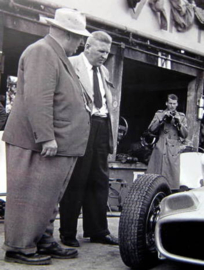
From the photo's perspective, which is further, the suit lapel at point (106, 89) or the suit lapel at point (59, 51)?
the suit lapel at point (106, 89)

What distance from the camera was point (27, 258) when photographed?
10.2 ft

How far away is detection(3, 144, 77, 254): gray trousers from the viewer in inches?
123

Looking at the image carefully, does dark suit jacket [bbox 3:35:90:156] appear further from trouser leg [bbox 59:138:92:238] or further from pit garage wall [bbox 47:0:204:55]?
pit garage wall [bbox 47:0:204:55]

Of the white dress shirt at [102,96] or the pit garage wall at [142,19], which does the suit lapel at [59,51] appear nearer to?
the white dress shirt at [102,96]

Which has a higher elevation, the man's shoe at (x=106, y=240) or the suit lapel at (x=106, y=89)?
the suit lapel at (x=106, y=89)

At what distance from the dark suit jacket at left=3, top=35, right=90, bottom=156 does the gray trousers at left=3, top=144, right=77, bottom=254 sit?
10cm

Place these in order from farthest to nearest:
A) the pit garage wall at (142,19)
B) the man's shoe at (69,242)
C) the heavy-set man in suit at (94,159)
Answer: the pit garage wall at (142,19) → the heavy-set man in suit at (94,159) → the man's shoe at (69,242)

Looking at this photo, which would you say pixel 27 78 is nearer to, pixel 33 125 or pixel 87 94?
pixel 33 125

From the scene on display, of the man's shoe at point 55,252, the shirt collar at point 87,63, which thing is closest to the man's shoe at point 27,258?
the man's shoe at point 55,252

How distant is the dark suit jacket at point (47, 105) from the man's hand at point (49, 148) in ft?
0.12

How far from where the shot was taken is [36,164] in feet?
10.5

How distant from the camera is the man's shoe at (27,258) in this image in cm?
A: 311

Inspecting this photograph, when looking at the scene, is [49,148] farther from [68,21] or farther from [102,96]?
[102,96]

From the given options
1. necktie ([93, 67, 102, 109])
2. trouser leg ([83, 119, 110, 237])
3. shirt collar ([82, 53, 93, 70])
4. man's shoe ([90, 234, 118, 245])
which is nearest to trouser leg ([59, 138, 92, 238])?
trouser leg ([83, 119, 110, 237])
